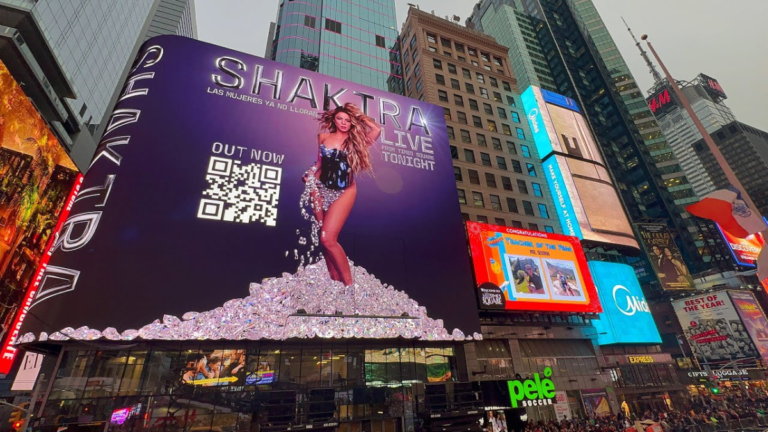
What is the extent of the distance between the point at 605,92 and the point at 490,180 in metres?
70.5

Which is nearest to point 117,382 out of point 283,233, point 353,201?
point 283,233

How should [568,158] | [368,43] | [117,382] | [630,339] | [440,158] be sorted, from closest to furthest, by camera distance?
[117,382], [440,158], [630,339], [568,158], [368,43]

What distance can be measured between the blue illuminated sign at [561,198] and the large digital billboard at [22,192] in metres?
44.6

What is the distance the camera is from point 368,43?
6538 centimetres

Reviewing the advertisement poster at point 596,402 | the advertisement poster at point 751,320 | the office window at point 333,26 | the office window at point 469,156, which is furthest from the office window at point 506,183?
the office window at point 333,26

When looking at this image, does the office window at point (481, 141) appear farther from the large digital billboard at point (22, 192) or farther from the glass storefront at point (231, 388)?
the large digital billboard at point (22, 192)

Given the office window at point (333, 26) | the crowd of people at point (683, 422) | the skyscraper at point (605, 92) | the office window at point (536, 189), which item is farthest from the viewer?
the skyscraper at point (605, 92)

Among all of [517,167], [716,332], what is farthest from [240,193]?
[716,332]

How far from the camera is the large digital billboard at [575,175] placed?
3956cm

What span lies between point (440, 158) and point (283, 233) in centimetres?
1537

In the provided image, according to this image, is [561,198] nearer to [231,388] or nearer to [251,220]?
[251,220]

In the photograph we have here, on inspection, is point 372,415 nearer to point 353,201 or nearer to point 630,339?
point 353,201

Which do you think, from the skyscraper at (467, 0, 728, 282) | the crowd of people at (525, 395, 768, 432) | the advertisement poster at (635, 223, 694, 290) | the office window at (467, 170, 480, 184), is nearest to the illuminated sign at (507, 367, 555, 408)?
the crowd of people at (525, 395, 768, 432)

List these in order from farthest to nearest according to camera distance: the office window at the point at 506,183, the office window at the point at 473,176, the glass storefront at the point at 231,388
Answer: the office window at the point at 506,183, the office window at the point at 473,176, the glass storefront at the point at 231,388
